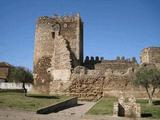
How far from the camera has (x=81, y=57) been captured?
35.5 meters

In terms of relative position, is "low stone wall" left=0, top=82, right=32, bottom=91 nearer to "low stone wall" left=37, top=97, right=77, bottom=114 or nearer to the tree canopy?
"low stone wall" left=37, top=97, right=77, bottom=114

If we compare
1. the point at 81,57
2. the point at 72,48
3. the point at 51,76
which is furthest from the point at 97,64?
the point at 51,76

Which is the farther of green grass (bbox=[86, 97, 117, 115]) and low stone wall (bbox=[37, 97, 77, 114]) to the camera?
green grass (bbox=[86, 97, 117, 115])

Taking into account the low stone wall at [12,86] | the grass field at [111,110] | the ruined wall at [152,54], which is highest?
the ruined wall at [152,54]

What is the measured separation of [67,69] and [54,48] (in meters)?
3.36

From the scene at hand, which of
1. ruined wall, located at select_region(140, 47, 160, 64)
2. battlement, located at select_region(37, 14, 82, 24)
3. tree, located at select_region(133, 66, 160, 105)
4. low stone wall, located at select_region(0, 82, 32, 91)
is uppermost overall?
battlement, located at select_region(37, 14, 82, 24)

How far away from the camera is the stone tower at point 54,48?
102ft

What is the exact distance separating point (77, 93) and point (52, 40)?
6.98 meters

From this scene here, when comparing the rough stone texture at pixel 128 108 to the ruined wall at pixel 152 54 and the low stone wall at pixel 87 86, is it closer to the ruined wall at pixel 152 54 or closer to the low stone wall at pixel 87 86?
the low stone wall at pixel 87 86

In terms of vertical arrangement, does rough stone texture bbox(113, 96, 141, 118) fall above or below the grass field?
above

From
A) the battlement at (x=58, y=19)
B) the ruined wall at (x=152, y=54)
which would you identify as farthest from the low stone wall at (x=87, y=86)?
the ruined wall at (x=152, y=54)

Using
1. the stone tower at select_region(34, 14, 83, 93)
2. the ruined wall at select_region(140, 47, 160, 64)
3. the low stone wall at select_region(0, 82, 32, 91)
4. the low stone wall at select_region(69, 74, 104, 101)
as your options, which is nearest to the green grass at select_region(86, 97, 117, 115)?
the low stone wall at select_region(69, 74, 104, 101)

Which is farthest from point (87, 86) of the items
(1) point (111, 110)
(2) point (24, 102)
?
(1) point (111, 110)

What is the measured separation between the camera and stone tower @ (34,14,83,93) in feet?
102
